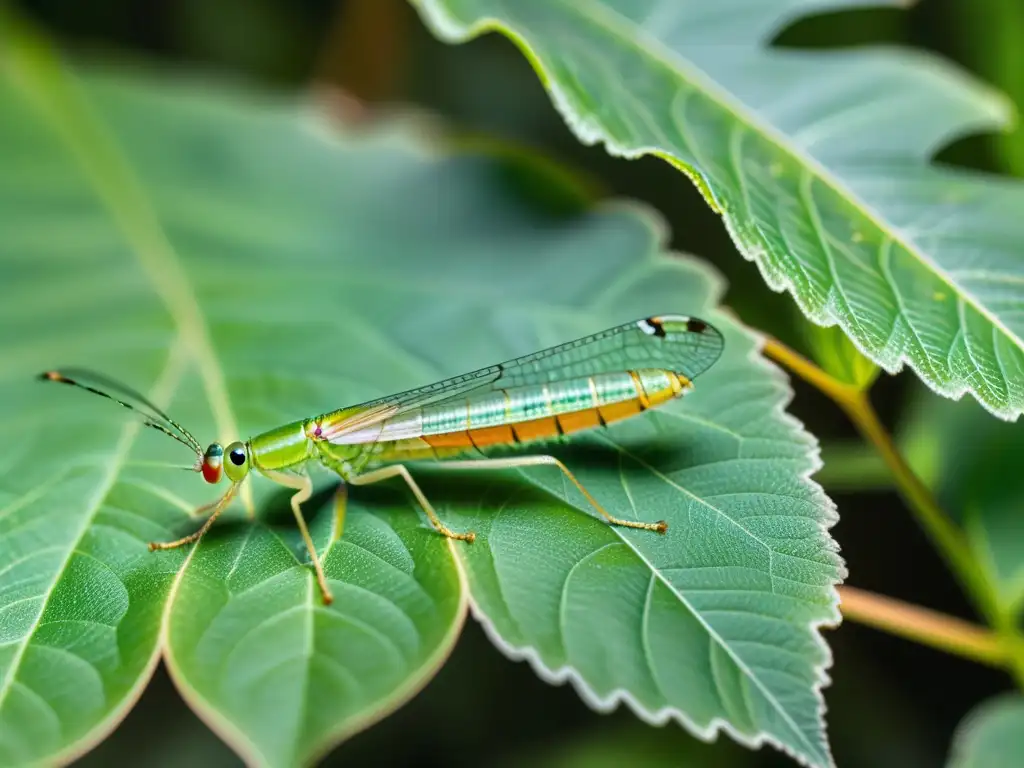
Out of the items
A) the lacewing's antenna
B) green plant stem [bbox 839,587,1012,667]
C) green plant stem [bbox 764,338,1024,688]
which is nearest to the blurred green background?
green plant stem [bbox 764,338,1024,688]

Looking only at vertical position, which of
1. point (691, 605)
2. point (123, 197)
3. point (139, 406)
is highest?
point (123, 197)

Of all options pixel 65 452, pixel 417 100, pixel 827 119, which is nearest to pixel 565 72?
pixel 827 119

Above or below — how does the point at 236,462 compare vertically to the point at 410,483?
above

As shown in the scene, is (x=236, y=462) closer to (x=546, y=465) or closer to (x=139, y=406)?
(x=139, y=406)

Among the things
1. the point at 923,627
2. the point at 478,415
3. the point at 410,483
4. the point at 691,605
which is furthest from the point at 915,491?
the point at 410,483

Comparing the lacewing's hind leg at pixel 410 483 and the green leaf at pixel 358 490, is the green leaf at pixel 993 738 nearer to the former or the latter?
the green leaf at pixel 358 490

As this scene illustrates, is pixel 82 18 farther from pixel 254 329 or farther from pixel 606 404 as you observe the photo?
pixel 606 404

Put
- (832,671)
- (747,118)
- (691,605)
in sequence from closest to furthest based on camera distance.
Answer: (691,605) → (747,118) → (832,671)

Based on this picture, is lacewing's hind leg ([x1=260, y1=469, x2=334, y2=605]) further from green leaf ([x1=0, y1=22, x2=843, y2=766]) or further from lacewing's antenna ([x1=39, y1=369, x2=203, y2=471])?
lacewing's antenna ([x1=39, y1=369, x2=203, y2=471])
